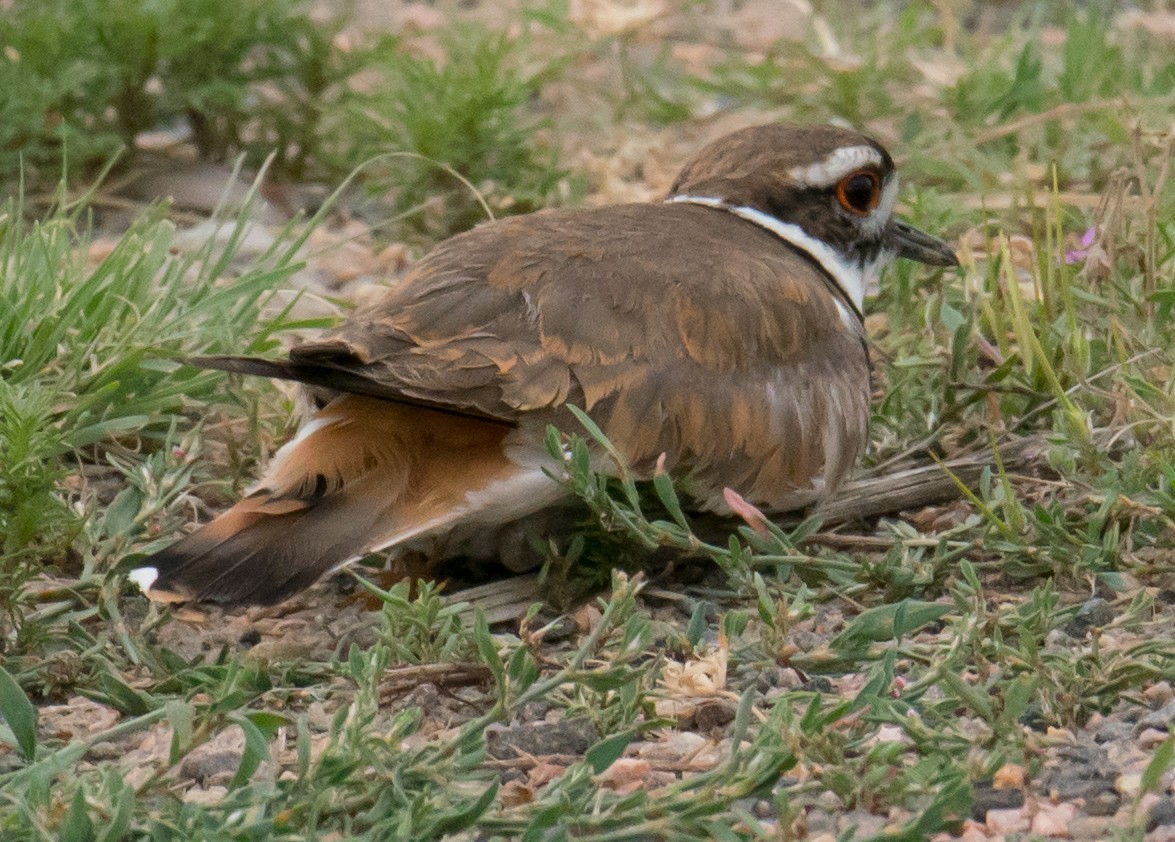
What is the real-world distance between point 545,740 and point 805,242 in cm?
159

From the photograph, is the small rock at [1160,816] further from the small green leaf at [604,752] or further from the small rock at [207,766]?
the small rock at [207,766]

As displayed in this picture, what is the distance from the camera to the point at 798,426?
322cm

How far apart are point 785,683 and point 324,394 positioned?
0.93 meters

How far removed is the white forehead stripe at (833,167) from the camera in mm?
3758

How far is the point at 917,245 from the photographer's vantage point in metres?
3.90

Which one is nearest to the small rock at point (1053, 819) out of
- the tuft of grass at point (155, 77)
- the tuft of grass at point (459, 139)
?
the tuft of grass at point (459, 139)

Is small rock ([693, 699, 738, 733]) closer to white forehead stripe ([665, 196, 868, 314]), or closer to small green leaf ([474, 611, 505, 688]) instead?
small green leaf ([474, 611, 505, 688])

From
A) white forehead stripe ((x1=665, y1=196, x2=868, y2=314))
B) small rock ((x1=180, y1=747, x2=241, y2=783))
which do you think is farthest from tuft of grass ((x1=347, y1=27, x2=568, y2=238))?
small rock ((x1=180, y1=747, x2=241, y2=783))

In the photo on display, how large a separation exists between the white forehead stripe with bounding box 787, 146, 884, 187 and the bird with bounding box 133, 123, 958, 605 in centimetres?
28

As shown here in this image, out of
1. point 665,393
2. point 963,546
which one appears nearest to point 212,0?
point 665,393

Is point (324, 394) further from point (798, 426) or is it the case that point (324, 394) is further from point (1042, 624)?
point (1042, 624)

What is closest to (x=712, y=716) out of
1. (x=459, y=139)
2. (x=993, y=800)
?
(x=993, y=800)

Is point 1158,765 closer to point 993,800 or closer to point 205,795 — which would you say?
point 993,800

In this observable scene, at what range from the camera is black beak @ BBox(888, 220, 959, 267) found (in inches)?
153
